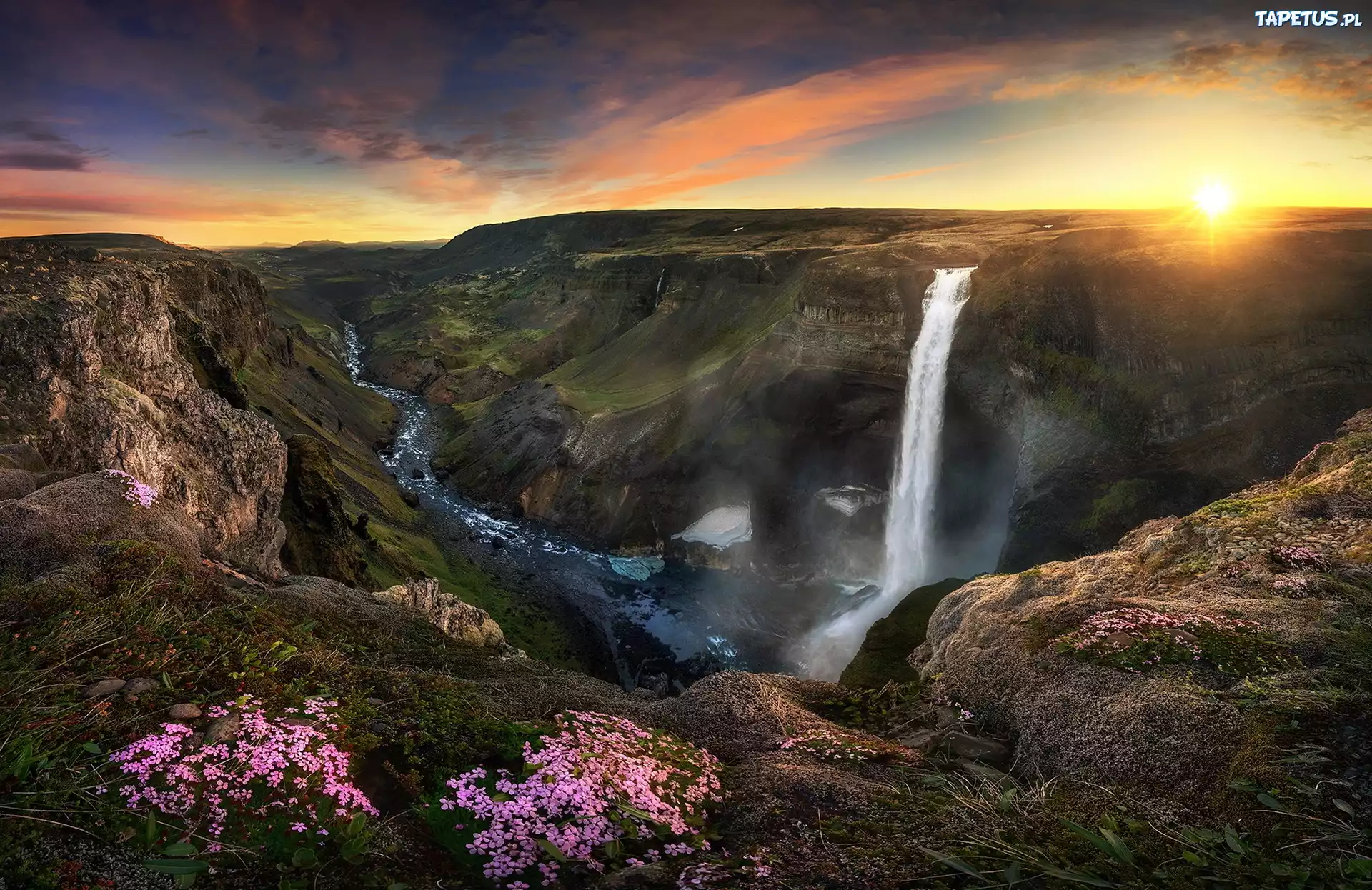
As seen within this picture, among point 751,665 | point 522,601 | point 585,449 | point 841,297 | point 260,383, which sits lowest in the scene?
point 751,665

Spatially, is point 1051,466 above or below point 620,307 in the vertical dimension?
below

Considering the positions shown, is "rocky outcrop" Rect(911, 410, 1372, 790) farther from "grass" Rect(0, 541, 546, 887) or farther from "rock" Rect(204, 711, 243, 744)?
"rock" Rect(204, 711, 243, 744)

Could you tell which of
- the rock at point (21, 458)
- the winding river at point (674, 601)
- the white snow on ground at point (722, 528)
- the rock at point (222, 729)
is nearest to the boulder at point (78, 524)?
the rock at point (21, 458)

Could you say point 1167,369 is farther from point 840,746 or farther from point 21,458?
point 21,458

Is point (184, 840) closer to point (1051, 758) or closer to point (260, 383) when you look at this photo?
point (1051, 758)

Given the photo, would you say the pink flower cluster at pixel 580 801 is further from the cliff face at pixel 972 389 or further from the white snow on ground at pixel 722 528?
the white snow on ground at pixel 722 528

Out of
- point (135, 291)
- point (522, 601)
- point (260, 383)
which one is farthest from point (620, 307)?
point (135, 291)
